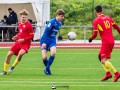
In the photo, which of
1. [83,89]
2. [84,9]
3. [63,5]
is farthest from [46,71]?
[63,5]

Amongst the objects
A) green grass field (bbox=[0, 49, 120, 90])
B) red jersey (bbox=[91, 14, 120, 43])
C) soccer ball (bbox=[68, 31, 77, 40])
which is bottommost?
soccer ball (bbox=[68, 31, 77, 40])

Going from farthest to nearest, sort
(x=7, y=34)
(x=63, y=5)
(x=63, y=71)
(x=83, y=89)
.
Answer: (x=63, y=5) → (x=7, y=34) → (x=63, y=71) → (x=83, y=89)

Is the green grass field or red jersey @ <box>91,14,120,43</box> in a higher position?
red jersey @ <box>91,14,120,43</box>

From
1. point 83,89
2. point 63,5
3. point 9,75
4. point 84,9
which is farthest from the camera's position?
point 63,5

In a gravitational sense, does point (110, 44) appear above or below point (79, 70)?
above

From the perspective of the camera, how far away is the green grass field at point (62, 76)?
13492 millimetres

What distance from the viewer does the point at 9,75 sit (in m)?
16.5

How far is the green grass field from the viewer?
13492 millimetres

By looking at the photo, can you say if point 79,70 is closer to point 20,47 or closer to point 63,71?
point 63,71

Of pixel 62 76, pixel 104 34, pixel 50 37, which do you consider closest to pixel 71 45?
pixel 50 37

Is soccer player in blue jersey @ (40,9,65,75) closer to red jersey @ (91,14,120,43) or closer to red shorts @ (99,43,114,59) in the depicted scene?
red jersey @ (91,14,120,43)

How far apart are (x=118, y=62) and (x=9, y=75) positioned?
579cm

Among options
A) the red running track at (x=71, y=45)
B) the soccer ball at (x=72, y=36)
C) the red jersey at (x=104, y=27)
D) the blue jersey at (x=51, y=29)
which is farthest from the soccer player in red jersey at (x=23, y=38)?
the soccer ball at (x=72, y=36)

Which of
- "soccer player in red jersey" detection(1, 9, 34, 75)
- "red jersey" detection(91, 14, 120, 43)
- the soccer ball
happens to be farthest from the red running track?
"red jersey" detection(91, 14, 120, 43)
